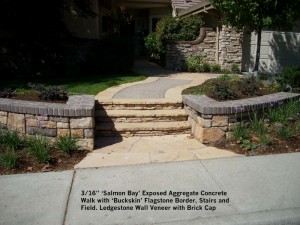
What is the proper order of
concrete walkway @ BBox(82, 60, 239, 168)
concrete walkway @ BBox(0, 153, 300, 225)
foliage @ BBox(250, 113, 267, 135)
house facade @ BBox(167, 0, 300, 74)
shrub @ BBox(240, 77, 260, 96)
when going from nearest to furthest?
1. concrete walkway @ BBox(0, 153, 300, 225)
2. concrete walkway @ BBox(82, 60, 239, 168)
3. foliage @ BBox(250, 113, 267, 135)
4. shrub @ BBox(240, 77, 260, 96)
5. house facade @ BBox(167, 0, 300, 74)

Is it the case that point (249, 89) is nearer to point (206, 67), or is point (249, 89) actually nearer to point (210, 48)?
point (206, 67)

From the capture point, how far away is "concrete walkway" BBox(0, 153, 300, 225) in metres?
3.26

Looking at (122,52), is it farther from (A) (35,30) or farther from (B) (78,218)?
(B) (78,218)

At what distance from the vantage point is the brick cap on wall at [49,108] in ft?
16.2

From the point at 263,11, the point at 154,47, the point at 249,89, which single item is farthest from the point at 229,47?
the point at 249,89

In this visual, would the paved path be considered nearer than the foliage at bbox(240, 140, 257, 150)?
No

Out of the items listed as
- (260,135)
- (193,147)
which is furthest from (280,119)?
(193,147)

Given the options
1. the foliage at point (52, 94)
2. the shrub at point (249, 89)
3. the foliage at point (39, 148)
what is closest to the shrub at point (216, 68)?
the shrub at point (249, 89)

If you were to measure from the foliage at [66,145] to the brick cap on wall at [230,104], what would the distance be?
2188 millimetres

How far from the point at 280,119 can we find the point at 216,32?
7.03 metres

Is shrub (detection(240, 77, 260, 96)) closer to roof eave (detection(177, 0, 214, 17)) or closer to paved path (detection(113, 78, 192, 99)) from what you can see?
paved path (detection(113, 78, 192, 99))

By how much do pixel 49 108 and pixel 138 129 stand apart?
1670mm

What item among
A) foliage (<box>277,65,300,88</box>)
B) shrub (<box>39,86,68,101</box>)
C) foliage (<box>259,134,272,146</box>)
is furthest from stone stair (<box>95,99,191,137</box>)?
foliage (<box>277,65,300,88</box>)

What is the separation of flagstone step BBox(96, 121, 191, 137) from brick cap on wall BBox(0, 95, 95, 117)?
637 millimetres
